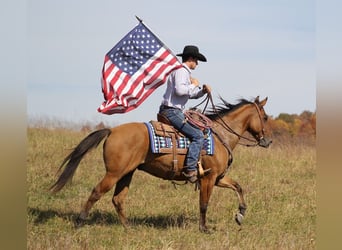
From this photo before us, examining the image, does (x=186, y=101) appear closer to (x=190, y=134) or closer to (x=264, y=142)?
(x=190, y=134)

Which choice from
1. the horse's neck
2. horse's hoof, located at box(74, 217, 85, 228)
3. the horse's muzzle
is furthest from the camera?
the horse's muzzle

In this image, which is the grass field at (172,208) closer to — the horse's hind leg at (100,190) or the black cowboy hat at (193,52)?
the horse's hind leg at (100,190)

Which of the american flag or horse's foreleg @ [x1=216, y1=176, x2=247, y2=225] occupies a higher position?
the american flag

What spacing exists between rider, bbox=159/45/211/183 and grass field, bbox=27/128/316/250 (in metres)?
1.00

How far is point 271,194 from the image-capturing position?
9.45 meters

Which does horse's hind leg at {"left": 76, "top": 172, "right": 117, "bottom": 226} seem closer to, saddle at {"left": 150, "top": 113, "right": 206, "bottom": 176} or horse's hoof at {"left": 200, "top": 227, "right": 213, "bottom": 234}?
saddle at {"left": 150, "top": 113, "right": 206, "bottom": 176}

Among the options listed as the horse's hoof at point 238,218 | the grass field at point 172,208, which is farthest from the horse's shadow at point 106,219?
the horse's hoof at point 238,218

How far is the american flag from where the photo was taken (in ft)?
23.2

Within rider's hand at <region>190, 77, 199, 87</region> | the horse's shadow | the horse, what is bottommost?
the horse's shadow

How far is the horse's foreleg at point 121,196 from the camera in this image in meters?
7.14

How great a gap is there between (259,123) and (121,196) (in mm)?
2494

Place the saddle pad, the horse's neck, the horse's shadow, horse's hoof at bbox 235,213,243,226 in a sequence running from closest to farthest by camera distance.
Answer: the saddle pad, the horse's shadow, horse's hoof at bbox 235,213,243,226, the horse's neck

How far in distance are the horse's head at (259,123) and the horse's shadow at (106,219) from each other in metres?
1.73

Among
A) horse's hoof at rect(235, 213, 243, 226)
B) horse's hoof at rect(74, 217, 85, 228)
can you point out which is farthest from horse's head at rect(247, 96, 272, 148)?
horse's hoof at rect(74, 217, 85, 228)
